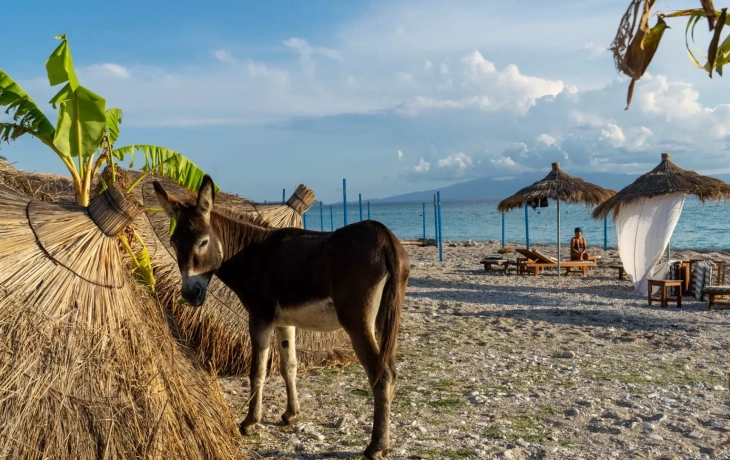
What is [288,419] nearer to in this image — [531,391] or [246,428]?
[246,428]

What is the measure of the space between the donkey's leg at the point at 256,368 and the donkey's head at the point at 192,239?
2.02 ft

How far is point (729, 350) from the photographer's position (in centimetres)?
807

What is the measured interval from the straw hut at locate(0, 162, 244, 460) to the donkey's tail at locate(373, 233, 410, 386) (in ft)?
4.35

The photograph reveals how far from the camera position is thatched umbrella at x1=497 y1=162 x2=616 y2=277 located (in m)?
18.1

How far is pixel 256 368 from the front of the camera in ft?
16.6

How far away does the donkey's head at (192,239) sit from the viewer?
4500 mm

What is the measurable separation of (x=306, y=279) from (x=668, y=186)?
1210 cm

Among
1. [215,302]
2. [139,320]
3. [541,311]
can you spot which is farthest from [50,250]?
[541,311]

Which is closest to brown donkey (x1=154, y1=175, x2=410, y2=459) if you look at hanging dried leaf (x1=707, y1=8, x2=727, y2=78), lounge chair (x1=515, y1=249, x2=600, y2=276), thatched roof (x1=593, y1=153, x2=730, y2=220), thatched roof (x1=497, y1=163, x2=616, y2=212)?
hanging dried leaf (x1=707, y1=8, x2=727, y2=78)

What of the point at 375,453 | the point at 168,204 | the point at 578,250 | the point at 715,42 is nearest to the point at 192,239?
the point at 168,204

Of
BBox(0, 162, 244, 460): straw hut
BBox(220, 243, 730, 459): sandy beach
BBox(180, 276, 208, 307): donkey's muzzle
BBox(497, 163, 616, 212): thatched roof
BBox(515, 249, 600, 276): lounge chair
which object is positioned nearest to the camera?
BBox(0, 162, 244, 460): straw hut

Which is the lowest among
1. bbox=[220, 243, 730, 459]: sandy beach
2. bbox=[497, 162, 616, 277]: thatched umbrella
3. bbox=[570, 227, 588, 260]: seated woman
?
bbox=[220, 243, 730, 459]: sandy beach

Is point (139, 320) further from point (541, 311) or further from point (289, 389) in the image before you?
point (541, 311)

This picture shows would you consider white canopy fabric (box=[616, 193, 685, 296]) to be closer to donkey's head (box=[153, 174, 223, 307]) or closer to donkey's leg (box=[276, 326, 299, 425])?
donkey's leg (box=[276, 326, 299, 425])
